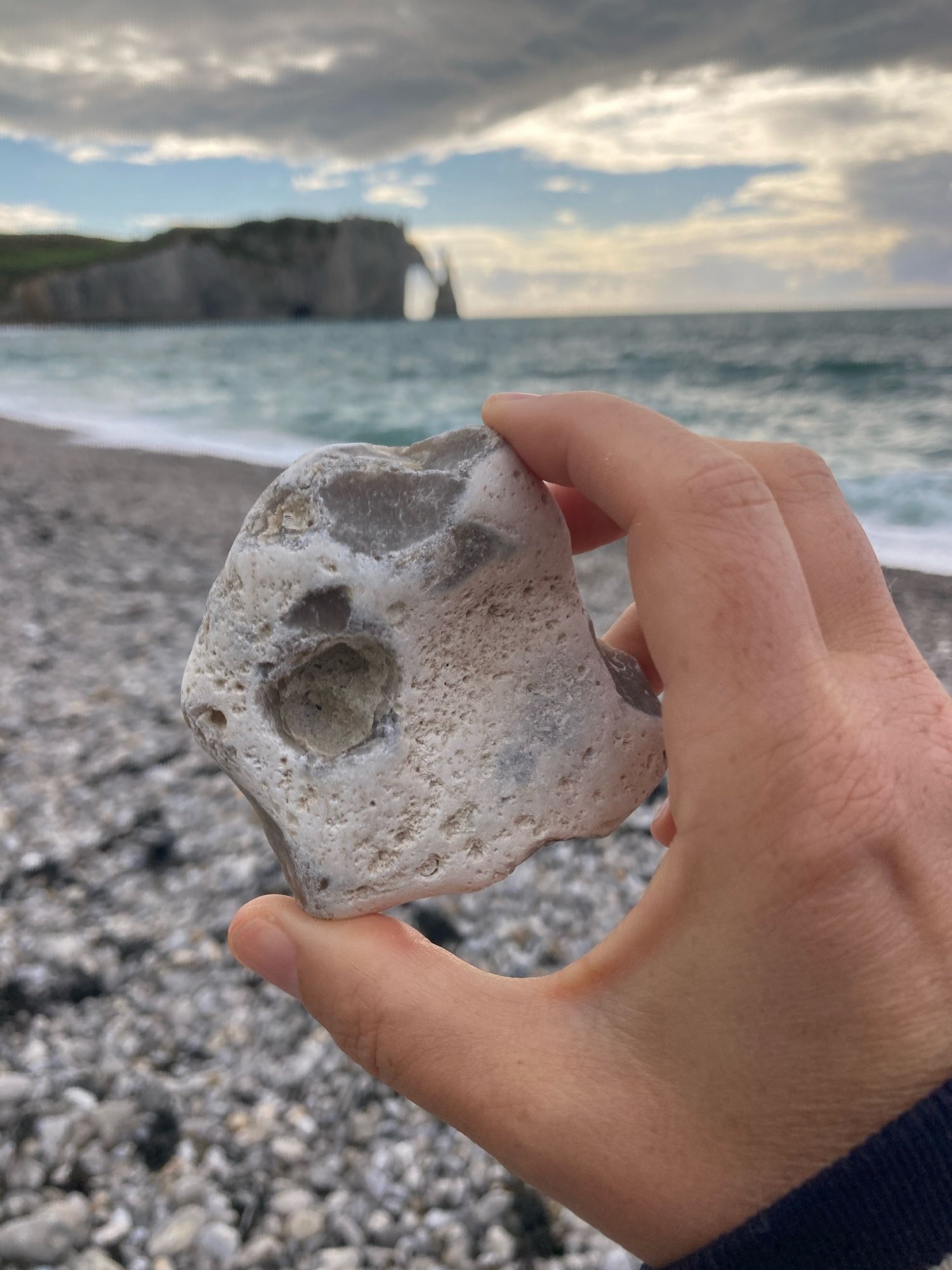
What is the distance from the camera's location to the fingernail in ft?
5.31

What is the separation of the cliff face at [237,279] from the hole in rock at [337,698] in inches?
2820

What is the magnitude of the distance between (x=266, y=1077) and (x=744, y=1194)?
147 cm

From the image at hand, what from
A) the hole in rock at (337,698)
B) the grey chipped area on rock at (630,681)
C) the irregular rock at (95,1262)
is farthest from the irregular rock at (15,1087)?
the grey chipped area on rock at (630,681)

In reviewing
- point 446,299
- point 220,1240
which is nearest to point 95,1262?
point 220,1240

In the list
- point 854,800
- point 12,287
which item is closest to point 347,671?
point 854,800

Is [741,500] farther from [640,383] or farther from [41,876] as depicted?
[640,383]

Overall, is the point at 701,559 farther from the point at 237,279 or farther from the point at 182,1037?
the point at 237,279

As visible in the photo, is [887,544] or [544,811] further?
[887,544]

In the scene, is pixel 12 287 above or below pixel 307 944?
above

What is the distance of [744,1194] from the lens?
1201 mm

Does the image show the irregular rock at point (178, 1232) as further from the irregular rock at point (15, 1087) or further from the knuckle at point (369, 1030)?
the knuckle at point (369, 1030)

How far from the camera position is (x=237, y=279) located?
7200cm

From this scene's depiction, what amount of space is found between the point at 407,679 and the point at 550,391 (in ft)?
40.3

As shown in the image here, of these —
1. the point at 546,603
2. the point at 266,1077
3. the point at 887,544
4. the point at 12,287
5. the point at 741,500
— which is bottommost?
the point at 266,1077
